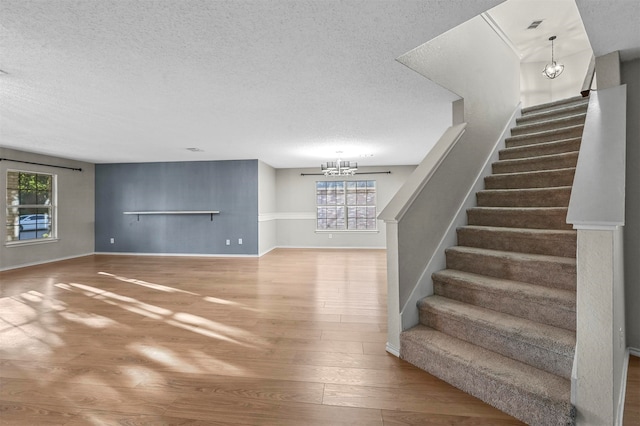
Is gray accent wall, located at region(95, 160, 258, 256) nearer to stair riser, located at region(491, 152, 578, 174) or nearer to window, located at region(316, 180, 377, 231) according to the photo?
window, located at region(316, 180, 377, 231)

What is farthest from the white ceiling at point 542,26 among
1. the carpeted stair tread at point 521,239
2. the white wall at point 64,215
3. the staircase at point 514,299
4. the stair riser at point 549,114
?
the white wall at point 64,215

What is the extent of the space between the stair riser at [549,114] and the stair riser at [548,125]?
77 mm

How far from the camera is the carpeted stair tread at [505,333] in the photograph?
152 cm

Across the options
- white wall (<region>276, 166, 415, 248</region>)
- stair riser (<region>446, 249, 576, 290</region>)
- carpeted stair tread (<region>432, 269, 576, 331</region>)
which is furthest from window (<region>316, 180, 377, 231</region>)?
carpeted stair tread (<region>432, 269, 576, 331</region>)

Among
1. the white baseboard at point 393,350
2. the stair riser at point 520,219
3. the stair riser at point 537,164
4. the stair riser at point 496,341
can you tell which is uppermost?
the stair riser at point 537,164

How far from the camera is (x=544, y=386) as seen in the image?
1.43m

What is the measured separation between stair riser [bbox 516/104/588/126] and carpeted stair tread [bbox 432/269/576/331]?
8.61 ft

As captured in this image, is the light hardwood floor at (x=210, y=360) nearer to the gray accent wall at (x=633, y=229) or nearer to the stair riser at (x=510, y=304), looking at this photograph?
the stair riser at (x=510, y=304)

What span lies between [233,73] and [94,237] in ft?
23.5

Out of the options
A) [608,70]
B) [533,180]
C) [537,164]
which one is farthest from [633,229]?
[608,70]

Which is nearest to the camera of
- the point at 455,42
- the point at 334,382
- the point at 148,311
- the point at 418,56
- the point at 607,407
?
the point at 607,407

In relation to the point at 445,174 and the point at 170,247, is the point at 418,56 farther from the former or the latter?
the point at 170,247

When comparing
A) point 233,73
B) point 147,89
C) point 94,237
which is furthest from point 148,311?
point 94,237

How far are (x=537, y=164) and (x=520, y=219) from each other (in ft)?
2.70
